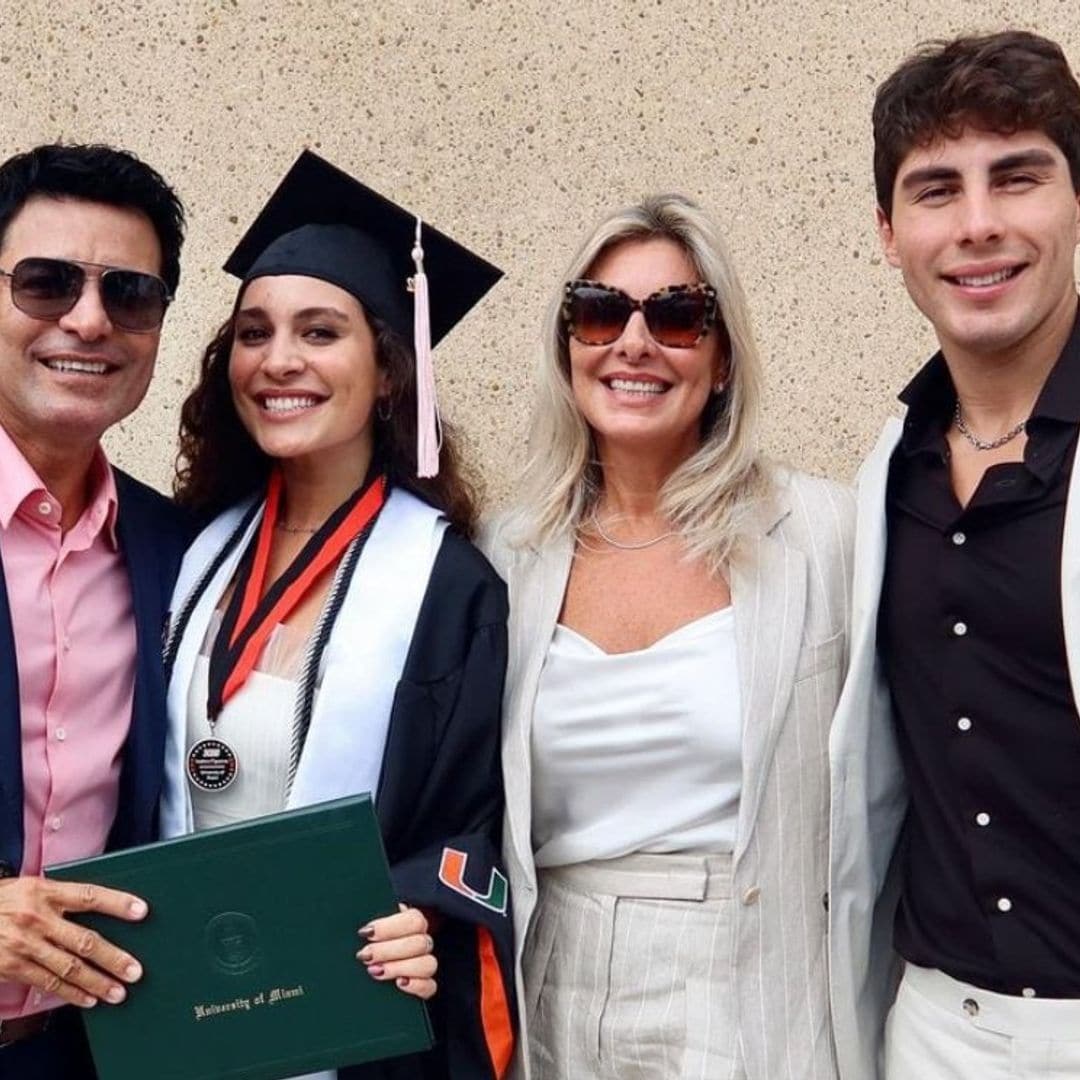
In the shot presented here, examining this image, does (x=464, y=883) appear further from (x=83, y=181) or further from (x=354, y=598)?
(x=83, y=181)

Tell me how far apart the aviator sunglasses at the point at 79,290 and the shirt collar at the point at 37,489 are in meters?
0.24

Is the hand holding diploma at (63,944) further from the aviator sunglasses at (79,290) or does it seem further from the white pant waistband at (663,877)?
the aviator sunglasses at (79,290)

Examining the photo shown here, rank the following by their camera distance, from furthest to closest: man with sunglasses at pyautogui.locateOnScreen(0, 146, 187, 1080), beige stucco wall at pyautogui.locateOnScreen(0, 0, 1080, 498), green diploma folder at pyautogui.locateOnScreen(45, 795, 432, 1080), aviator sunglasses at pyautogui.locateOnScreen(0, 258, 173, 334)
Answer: beige stucco wall at pyautogui.locateOnScreen(0, 0, 1080, 498), aviator sunglasses at pyautogui.locateOnScreen(0, 258, 173, 334), man with sunglasses at pyautogui.locateOnScreen(0, 146, 187, 1080), green diploma folder at pyautogui.locateOnScreen(45, 795, 432, 1080)

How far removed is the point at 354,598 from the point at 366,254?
26.5 inches

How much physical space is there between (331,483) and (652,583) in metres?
0.65

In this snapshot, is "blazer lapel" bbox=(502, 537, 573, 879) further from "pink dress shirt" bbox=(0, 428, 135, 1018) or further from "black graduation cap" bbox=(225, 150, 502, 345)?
"pink dress shirt" bbox=(0, 428, 135, 1018)

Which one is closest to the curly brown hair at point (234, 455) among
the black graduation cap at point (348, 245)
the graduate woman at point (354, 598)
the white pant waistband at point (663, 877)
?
the graduate woman at point (354, 598)

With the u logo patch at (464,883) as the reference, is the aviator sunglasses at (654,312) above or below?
above

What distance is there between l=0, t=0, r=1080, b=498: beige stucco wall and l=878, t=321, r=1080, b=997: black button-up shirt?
1.20 meters

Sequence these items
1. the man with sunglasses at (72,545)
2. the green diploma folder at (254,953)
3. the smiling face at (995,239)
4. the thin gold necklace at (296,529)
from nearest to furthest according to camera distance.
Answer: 1. the green diploma folder at (254,953)
2. the smiling face at (995,239)
3. the man with sunglasses at (72,545)
4. the thin gold necklace at (296,529)

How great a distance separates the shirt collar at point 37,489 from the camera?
8.36ft

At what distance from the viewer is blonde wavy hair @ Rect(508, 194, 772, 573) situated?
279cm

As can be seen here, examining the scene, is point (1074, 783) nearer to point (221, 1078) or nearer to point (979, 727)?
point (979, 727)

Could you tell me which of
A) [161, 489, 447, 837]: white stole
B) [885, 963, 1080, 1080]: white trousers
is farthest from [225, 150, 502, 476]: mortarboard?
[885, 963, 1080, 1080]: white trousers
